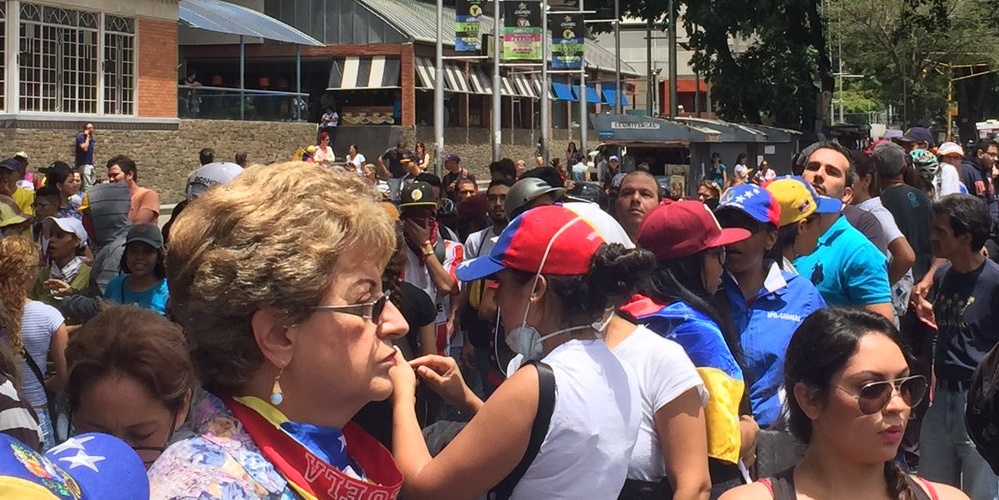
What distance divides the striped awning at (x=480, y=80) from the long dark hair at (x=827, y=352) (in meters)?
47.7

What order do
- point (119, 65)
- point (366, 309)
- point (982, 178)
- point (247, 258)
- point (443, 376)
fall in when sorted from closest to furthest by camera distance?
point (247, 258)
point (366, 309)
point (443, 376)
point (982, 178)
point (119, 65)

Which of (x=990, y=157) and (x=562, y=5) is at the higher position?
(x=562, y=5)

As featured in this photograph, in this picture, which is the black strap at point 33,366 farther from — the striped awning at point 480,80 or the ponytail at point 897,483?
the striped awning at point 480,80

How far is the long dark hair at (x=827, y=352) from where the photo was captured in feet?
10.8

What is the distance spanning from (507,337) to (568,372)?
0.97ft

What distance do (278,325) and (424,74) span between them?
44.4 metres

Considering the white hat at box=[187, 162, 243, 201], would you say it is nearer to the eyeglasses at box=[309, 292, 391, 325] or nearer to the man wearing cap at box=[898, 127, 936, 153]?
the eyeglasses at box=[309, 292, 391, 325]

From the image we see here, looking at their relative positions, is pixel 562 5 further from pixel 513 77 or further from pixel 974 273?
pixel 974 273

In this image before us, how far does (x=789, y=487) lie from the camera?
3240mm

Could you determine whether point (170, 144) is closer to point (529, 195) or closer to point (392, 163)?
point (392, 163)

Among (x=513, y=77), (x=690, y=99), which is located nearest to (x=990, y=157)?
(x=513, y=77)

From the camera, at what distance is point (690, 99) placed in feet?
295

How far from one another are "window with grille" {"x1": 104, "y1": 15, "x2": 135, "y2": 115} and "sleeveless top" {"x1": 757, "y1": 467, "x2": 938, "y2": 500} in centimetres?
2725

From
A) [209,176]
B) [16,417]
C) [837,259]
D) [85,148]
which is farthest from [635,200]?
[85,148]
